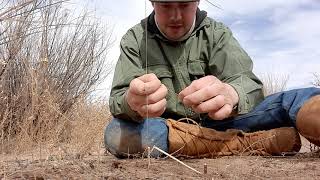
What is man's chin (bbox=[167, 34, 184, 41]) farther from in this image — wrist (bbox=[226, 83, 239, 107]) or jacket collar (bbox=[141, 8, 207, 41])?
wrist (bbox=[226, 83, 239, 107])

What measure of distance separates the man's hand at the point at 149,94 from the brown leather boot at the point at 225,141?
1.63 ft

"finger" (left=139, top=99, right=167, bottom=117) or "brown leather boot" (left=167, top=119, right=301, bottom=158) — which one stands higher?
"finger" (left=139, top=99, right=167, bottom=117)

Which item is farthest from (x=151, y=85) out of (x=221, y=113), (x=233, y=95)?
(x=233, y=95)

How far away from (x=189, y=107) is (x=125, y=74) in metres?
0.36

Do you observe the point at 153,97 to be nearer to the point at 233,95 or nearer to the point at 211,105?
the point at 211,105

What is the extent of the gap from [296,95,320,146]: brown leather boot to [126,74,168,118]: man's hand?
0.70 metres

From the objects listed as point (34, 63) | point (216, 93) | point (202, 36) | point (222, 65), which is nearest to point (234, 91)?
point (216, 93)

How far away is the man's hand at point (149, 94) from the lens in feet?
5.78

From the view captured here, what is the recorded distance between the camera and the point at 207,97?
5.83 ft

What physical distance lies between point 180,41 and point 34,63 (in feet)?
8.04

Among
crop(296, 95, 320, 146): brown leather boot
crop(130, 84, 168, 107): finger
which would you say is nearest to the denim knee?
crop(130, 84, 168, 107): finger

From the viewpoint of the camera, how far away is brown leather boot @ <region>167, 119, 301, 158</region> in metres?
2.32

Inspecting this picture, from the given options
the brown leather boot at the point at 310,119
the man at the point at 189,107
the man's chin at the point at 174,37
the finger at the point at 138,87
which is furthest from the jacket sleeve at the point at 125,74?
the brown leather boot at the point at 310,119

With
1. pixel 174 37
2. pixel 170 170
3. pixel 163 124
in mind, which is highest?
A: pixel 174 37
